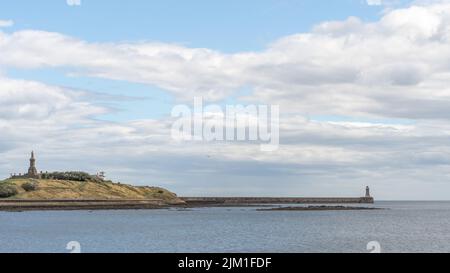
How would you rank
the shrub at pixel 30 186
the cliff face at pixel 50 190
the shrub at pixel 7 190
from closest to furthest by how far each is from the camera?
the shrub at pixel 7 190 < the cliff face at pixel 50 190 < the shrub at pixel 30 186

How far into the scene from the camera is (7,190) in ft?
569

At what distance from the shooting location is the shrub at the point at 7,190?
172750mm

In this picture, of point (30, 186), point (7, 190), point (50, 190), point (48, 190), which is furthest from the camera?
point (50, 190)

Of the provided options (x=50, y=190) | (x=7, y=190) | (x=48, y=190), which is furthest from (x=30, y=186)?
(x=7, y=190)

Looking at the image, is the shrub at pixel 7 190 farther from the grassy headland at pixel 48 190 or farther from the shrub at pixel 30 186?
the shrub at pixel 30 186

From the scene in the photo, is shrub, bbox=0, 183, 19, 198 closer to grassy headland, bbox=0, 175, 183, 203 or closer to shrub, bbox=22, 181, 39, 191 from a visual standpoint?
grassy headland, bbox=0, 175, 183, 203

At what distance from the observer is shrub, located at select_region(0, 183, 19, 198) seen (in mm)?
172750

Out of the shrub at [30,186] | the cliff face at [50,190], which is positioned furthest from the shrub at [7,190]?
the shrub at [30,186]

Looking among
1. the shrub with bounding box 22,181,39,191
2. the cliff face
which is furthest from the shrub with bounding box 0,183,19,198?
the shrub with bounding box 22,181,39,191

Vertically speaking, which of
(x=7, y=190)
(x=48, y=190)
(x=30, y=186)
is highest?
(x=30, y=186)

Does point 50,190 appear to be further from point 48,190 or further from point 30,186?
point 30,186

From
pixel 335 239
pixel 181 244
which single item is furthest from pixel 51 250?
pixel 335 239

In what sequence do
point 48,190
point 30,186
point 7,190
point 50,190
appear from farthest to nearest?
point 50,190
point 48,190
point 30,186
point 7,190
